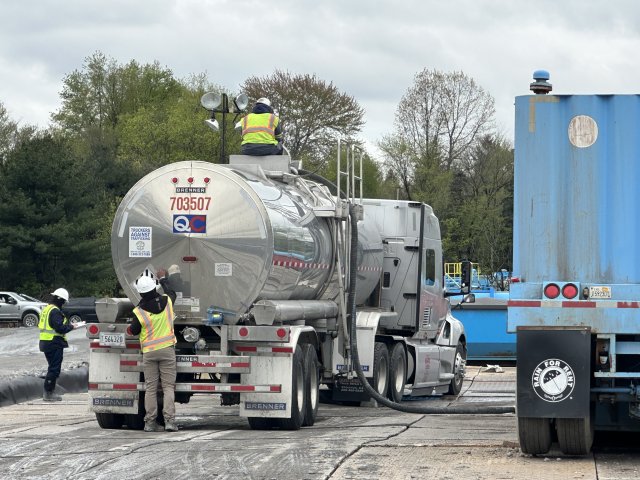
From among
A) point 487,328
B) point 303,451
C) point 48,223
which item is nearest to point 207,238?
point 303,451

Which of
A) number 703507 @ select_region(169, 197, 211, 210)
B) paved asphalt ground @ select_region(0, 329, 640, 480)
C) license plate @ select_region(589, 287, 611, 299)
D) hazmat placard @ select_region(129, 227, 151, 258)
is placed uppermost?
number 703507 @ select_region(169, 197, 211, 210)

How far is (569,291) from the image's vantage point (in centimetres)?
1084

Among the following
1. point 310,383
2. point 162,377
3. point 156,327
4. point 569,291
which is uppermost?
point 569,291

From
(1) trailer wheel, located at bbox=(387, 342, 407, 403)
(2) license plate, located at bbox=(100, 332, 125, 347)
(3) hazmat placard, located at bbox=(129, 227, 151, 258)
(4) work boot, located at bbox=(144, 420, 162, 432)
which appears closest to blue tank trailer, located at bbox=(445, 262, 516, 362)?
(1) trailer wheel, located at bbox=(387, 342, 407, 403)

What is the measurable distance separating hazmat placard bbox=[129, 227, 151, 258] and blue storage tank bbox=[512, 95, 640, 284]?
18.1ft

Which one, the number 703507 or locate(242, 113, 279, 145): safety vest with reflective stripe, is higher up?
locate(242, 113, 279, 145): safety vest with reflective stripe

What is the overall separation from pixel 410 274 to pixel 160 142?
53.5 meters

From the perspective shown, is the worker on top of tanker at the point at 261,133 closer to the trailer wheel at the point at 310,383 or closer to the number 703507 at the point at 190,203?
the number 703507 at the point at 190,203

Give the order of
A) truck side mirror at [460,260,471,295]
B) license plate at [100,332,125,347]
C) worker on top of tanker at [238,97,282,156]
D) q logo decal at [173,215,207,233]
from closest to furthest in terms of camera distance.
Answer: q logo decal at [173,215,207,233] < license plate at [100,332,125,347] < worker on top of tanker at [238,97,282,156] < truck side mirror at [460,260,471,295]

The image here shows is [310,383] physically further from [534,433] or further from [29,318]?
[29,318]

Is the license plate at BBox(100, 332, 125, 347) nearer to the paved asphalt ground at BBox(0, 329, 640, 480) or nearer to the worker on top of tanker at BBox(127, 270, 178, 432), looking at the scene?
the worker on top of tanker at BBox(127, 270, 178, 432)

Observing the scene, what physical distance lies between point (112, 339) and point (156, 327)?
807 mm

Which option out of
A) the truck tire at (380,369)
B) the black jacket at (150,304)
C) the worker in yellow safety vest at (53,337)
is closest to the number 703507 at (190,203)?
the black jacket at (150,304)

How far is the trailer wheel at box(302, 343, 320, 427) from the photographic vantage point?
15.6 meters
